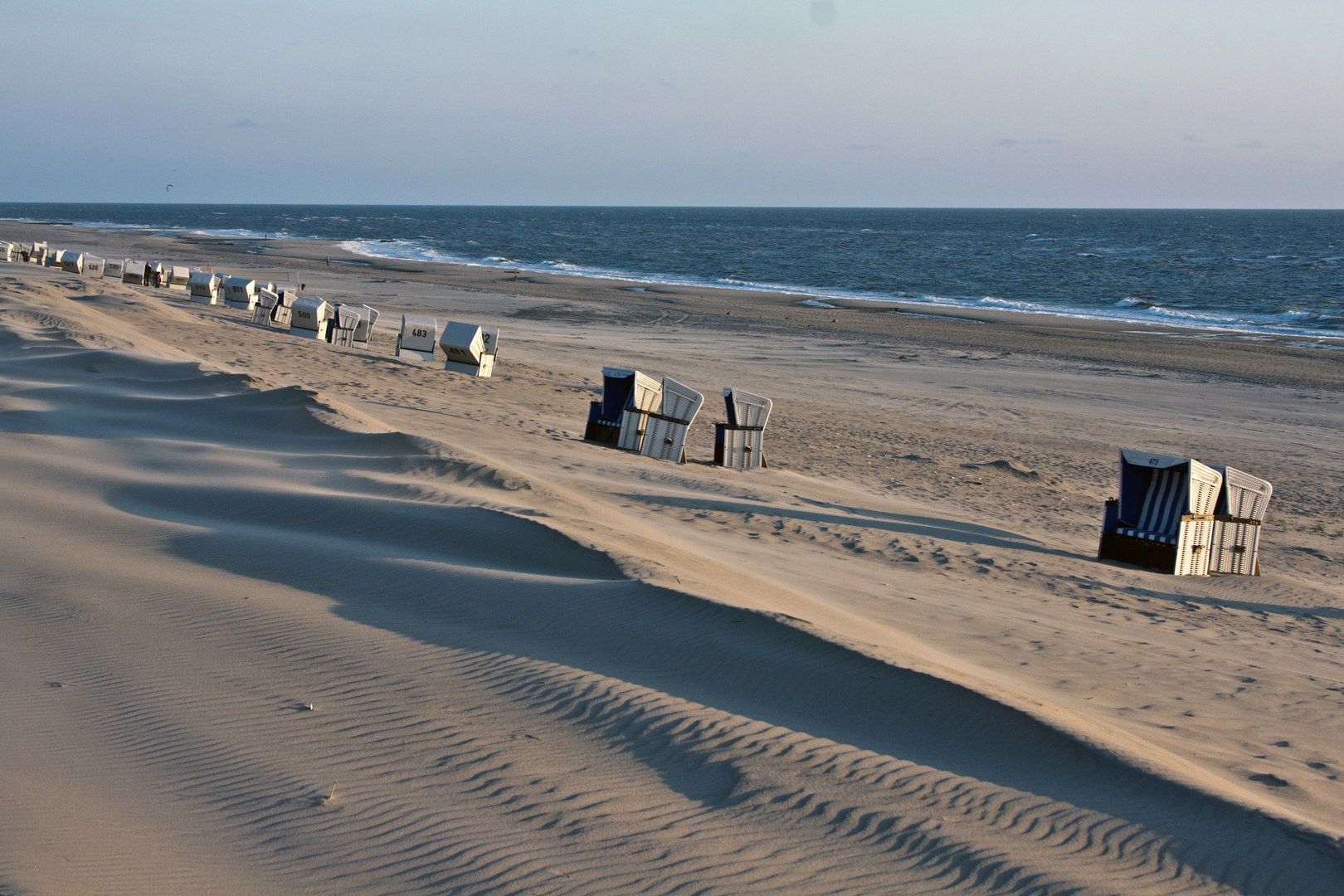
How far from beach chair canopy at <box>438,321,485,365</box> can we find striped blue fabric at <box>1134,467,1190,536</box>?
Result: 37.8 ft

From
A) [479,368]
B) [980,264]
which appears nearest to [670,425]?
[479,368]

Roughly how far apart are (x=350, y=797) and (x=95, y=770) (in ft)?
3.39

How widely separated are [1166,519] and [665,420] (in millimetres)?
5727

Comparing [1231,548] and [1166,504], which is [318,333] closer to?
[1166,504]

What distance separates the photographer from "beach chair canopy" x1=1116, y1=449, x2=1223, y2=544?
916cm

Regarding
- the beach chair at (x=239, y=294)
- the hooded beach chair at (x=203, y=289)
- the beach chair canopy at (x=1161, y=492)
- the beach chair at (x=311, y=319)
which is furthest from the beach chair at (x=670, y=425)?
the hooded beach chair at (x=203, y=289)

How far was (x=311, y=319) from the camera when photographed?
67.3 feet

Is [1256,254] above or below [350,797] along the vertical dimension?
above

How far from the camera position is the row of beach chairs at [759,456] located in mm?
9203

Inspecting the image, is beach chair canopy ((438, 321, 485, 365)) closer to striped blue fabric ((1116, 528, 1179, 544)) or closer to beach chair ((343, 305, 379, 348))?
beach chair ((343, 305, 379, 348))

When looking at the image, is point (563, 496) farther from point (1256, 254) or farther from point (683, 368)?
point (1256, 254)

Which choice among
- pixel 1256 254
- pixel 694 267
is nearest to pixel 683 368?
pixel 694 267

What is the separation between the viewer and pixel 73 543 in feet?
21.3

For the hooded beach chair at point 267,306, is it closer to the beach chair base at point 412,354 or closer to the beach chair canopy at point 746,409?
the beach chair base at point 412,354
